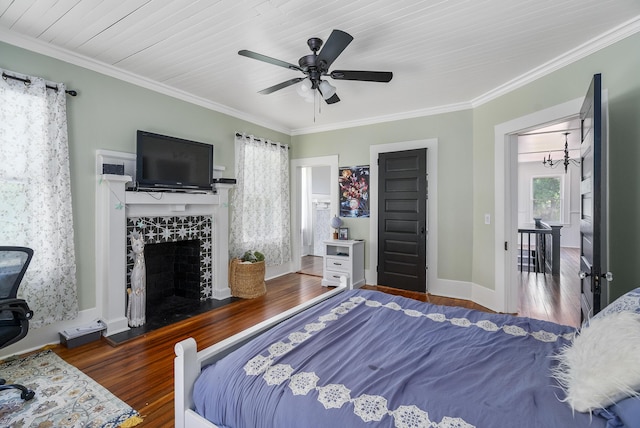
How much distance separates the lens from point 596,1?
1.96m

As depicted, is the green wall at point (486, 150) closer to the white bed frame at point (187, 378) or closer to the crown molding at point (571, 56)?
the crown molding at point (571, 56)

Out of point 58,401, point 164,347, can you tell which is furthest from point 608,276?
point 58,401

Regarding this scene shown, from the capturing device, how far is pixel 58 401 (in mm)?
1890

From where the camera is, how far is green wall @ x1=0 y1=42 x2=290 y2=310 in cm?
261

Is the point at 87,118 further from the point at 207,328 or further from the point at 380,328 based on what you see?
the point at 380,328

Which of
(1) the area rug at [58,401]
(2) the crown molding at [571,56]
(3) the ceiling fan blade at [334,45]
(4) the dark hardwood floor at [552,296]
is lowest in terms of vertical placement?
(1) the area rug at [58,401]

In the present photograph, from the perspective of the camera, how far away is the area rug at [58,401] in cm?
172

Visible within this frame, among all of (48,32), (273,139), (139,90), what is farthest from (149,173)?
(273,139)

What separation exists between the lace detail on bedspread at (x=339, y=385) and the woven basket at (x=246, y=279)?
2.40 metres

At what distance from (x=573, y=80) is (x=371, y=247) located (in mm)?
3087

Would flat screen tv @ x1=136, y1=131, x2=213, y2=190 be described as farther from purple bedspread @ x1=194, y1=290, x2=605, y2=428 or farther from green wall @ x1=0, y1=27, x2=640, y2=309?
purple bedspread @ x1=194, y1=290, x2=605, y2=428

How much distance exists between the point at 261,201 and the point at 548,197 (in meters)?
8.39

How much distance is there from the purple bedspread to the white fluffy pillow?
5 cm

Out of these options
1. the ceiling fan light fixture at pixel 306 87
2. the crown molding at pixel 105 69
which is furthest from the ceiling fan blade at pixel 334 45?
the crown molding at pixel 105 69
